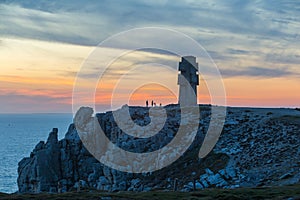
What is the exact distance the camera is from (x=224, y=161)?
42781 mm

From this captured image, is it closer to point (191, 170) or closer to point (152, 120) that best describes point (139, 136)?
point (152, 120)

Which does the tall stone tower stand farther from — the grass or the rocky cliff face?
the grass

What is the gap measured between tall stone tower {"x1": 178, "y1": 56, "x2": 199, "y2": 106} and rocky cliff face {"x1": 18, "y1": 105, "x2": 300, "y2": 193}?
4753 mm

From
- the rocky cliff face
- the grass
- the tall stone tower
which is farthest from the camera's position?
the tall stone tower

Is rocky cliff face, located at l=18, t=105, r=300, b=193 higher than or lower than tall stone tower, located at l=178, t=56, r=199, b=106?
Result: lower

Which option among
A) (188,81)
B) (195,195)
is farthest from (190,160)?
(188,81)

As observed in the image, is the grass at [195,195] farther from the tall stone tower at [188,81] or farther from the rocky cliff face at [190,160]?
the tall stone tower at [188,81]

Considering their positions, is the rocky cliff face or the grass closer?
the grass

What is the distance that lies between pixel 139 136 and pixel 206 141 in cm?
729

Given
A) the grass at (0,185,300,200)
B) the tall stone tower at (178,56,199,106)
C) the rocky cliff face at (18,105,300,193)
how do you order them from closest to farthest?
the grass at (0,185,300,200), the rocky cliff face at (18,105,300,193), the tall stone tower at (178,56,199,106)

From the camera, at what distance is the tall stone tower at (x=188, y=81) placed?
201ft

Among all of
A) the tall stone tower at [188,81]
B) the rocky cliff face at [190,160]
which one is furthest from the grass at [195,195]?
the tall stone tower at [188,81]

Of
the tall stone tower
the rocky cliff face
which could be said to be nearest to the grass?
the rocky cliff face

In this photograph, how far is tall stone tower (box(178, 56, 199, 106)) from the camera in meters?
61.1
